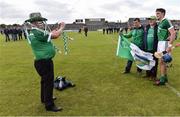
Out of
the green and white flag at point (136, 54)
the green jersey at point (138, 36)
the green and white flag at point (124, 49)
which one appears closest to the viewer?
the green and white flag at point (136, 54)

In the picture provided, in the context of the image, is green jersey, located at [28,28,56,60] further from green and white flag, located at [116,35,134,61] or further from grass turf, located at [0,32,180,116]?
green and white flag, located at [116,35,134,61]

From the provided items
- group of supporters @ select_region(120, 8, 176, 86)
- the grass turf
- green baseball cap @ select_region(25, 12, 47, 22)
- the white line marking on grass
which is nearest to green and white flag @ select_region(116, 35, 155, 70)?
group of supporters @ select_region(120, 8, 176, 86)

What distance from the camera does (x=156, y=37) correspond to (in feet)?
34.4

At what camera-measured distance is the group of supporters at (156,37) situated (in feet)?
32.2

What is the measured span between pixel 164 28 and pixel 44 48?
3792 mm

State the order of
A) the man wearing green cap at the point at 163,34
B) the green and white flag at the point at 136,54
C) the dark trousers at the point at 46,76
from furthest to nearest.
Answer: the green and white flag at the point at 136,54 < the man wearing green cap at the point at 163,34 < the dark trousers at the point at 46,76

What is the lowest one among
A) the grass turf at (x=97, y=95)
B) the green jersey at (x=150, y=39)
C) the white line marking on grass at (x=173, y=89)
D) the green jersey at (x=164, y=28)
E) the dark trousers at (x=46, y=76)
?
the grass turf at (x=97, y=95)

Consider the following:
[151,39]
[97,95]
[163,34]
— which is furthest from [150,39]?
[97,95]

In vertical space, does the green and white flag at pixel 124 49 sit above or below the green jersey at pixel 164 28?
below

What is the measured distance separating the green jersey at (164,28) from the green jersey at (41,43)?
355 centimetres

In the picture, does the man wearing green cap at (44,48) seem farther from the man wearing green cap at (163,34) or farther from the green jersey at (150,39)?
the green jersey at (150,39)

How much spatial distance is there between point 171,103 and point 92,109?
1.81 metres

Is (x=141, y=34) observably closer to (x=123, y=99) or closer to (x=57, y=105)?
(x=123, y=99)

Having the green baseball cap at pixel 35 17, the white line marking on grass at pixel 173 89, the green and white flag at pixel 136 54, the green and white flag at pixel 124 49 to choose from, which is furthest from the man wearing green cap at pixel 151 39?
the green baseball cap at pixel 35 17
